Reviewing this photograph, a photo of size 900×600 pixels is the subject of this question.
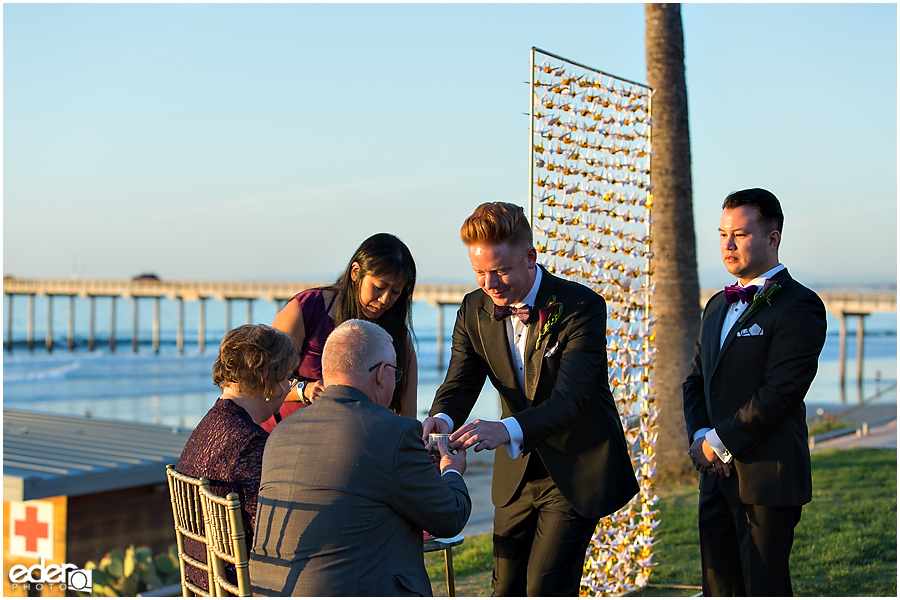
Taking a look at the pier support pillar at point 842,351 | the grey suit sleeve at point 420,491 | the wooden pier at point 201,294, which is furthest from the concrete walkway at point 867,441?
the wooden pier at point 201,294

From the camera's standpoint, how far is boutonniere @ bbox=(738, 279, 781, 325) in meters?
3.28

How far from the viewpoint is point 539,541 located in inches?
125

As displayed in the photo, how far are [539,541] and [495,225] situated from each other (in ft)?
3.89

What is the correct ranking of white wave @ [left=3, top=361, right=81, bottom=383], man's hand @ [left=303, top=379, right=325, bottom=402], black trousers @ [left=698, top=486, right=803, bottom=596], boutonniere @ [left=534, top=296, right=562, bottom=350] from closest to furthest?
boutonniere @ [left=534, top=296, right=562, bottom=350] < black trousers @ [left=698, top=486, right=803, bottom=596] < man's hand @ [left=303, top=379, right=325, bottom=402] < white wave @ [left=3, top=361, right=81, bottom=383]

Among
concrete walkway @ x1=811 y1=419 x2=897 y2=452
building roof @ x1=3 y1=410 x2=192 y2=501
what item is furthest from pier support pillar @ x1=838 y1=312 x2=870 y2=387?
building roof @ x1=3 y1=410 x2=192 y2=501

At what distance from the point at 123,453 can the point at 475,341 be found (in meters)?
6.00

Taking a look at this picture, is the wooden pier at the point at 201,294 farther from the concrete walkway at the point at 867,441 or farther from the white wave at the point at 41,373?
the concrete walkway at the point at 867,441

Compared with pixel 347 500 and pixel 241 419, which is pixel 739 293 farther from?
pixel 241 419

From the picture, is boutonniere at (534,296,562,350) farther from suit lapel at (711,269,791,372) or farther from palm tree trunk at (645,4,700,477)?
palm tree trunk at (645,4,700,477)

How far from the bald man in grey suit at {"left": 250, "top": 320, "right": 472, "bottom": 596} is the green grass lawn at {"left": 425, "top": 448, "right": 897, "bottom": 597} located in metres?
3.30

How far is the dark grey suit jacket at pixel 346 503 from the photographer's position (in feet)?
8.26

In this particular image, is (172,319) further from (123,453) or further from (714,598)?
(714,598)

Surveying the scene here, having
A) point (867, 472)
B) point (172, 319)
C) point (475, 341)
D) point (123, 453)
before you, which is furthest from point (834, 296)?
point (172, 319)
